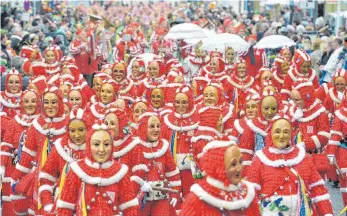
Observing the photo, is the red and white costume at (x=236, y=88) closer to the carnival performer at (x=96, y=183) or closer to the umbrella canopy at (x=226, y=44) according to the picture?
the umbrella canopy at (x=226, y=44)

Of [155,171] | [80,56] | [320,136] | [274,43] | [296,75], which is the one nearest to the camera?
[155,171]

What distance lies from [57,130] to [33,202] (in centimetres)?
83

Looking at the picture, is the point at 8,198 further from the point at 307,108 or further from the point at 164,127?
the point at 307,108

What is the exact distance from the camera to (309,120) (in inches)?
501

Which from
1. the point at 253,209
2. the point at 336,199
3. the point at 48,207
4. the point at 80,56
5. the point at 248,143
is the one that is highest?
the point at 80,56

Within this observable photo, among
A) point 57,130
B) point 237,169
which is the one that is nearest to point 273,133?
Answer: point 237,169

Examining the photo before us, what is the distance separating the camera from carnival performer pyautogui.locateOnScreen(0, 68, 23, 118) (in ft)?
46.9

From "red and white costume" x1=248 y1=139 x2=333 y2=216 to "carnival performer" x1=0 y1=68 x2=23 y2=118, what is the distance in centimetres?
581

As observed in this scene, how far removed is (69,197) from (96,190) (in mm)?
237

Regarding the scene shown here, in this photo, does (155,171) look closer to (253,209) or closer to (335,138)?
(335,138)

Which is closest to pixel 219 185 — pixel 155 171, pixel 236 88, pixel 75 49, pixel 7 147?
pixel 155 171

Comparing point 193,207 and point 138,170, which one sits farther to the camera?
point 138,170

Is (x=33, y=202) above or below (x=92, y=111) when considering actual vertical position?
below

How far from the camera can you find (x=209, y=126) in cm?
1231
